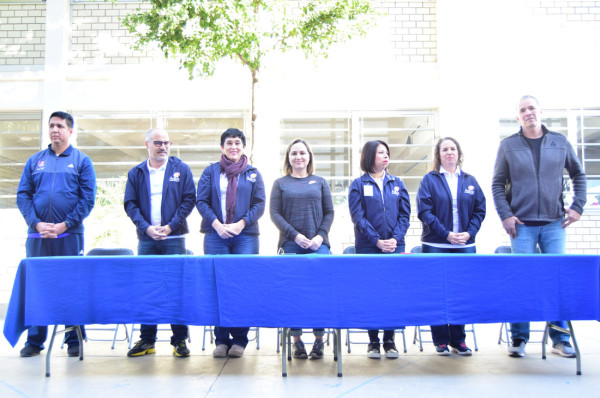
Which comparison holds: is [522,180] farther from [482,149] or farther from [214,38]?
[482,149]

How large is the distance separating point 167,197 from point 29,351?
173 cm

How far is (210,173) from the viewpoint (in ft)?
14.5

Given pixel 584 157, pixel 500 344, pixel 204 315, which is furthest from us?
pixel 584 157

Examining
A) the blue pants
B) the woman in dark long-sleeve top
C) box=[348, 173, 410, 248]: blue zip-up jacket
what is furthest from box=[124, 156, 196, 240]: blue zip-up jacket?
box=[348, 173, 410, 248]: blue zip-up jacket

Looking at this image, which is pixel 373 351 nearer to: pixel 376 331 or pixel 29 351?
pixel 376 331

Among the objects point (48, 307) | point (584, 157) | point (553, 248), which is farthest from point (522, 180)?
point (584, 157)

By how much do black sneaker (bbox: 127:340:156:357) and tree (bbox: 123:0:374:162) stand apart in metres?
3.56

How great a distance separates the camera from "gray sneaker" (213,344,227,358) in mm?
4117

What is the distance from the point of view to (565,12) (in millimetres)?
9242

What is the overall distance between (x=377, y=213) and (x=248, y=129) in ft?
17.9

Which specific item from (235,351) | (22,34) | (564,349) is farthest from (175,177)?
(22,34)

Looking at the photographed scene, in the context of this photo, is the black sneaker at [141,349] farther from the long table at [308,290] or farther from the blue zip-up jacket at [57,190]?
the blue zip-up jacket at [57,190]

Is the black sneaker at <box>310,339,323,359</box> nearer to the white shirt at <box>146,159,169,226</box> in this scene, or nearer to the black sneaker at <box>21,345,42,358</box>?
the white shirt at <box>146,159,169,226</box>

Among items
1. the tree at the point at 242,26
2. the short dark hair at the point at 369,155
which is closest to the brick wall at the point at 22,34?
the tree at the point at 242,26
